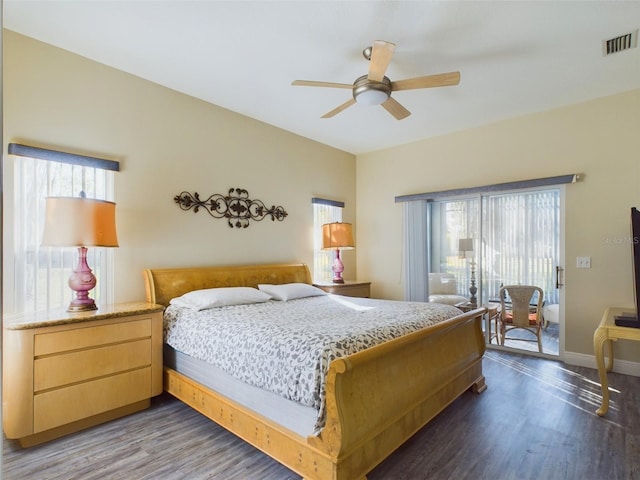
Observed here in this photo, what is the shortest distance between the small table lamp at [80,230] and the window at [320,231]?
2.77 meters

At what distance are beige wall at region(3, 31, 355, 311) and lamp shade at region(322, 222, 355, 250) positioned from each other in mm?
319

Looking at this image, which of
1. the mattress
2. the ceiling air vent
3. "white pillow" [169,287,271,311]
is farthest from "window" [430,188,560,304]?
the mattress

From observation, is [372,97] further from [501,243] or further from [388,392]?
[501,243]

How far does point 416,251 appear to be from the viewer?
5.09 meters

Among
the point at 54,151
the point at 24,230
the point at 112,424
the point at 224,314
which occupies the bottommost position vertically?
the point at 112,424

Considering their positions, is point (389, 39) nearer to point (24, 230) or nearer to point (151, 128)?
point (151, 128)

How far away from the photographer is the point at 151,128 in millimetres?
3508

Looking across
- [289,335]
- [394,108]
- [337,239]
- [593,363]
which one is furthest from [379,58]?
[593,363]

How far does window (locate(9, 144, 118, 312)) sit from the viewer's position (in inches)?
109

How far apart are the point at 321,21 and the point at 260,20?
43 cm

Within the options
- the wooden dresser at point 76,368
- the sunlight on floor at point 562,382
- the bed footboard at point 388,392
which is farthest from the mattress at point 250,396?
the sunlight on floor at point 562,382

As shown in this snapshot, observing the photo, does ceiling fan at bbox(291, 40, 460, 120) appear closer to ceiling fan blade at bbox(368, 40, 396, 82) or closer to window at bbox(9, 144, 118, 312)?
ceiling fan blade at bbox(368, 40, 396, 82)

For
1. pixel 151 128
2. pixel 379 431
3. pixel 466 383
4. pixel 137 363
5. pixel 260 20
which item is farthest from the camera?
pixel 151 128

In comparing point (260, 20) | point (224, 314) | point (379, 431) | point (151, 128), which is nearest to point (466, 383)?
point (379, 431)
